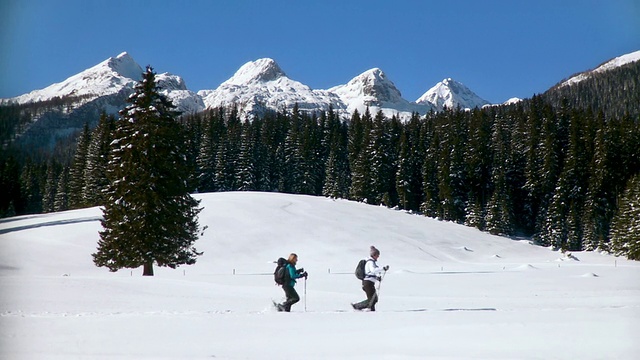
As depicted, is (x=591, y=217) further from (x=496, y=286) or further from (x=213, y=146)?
(x=213, y=146)

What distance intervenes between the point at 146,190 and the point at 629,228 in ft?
158

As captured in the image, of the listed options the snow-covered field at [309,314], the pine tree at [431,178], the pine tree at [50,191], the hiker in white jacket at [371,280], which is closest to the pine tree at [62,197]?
the pine tree at [50,191]

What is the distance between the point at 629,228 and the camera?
174 feet

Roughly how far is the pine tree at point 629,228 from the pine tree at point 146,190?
4330cm

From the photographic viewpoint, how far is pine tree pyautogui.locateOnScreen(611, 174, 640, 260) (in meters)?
50.5

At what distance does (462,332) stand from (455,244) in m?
45.8

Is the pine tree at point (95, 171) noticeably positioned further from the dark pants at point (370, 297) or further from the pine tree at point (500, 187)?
the dark pants at point (370, 297)

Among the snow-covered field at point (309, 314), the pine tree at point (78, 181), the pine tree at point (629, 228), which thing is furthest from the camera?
the pine tree at point (78, 181)

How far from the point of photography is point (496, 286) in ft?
90.9

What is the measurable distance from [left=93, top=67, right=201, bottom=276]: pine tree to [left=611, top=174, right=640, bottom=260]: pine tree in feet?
142

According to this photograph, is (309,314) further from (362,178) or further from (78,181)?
(362,178)

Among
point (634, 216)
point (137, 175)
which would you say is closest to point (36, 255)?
point (137, 175)

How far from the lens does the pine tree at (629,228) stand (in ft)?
166

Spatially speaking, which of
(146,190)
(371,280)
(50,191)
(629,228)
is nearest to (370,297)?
(371,280)
